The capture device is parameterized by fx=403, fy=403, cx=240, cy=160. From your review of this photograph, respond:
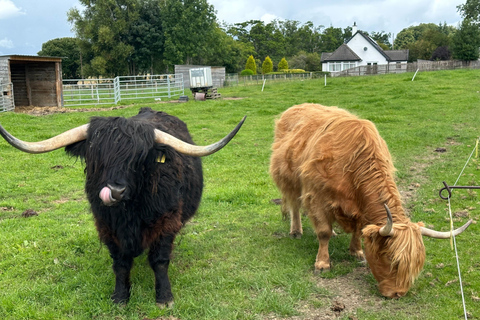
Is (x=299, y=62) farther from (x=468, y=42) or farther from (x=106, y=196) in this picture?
(x=106, y=196)

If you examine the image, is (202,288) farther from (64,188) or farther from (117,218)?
(64,188)

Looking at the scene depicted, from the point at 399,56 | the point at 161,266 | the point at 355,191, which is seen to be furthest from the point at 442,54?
the point at 161,266

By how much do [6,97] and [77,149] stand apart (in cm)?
1814

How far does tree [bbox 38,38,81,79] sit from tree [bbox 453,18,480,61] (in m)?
48.5

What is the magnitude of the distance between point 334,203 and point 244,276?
1277mm

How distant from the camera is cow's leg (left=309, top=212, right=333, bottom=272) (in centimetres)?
459

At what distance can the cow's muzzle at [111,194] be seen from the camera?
3.21 m

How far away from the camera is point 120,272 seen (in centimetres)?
399

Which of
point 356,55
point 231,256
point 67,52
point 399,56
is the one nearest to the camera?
point 231,256

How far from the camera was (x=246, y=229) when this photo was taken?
19.6 ft

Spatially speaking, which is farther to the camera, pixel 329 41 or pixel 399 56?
pixel 329 41

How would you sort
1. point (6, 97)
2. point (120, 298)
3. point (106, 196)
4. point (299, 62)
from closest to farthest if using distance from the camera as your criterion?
point (106, 196), point (120, 298), point (6, 97), point (299, 62)

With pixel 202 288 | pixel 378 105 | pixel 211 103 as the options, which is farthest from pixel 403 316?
pixel 211 103

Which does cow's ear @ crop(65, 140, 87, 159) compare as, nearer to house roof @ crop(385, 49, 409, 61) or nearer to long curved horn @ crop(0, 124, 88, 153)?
long curved horn @ crop(0, 124, 88, 153)
